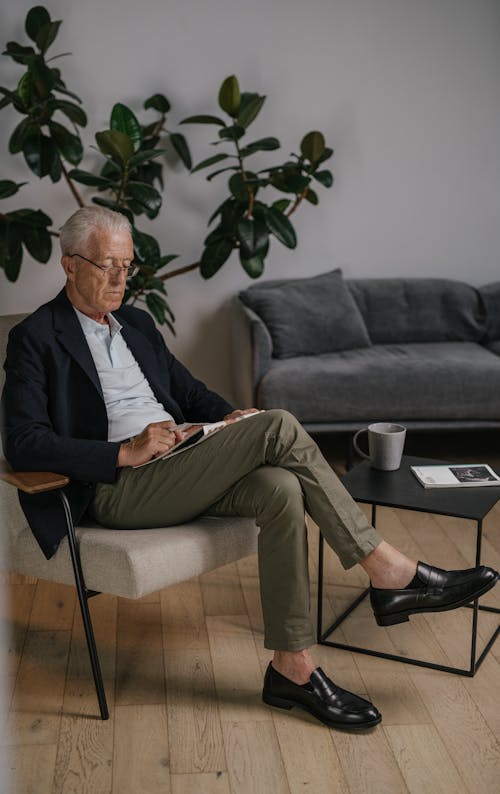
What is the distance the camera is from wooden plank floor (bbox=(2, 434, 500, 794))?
2.00 metres

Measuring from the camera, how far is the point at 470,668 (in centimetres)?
242

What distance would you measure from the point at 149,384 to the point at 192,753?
1.01 metres

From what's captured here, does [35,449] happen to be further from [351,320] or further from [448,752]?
[351,320]

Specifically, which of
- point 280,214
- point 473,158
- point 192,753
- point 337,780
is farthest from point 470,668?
point 473,158

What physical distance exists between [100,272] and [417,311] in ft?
8.22

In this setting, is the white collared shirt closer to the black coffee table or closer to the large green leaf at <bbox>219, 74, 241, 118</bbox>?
the black coffee table

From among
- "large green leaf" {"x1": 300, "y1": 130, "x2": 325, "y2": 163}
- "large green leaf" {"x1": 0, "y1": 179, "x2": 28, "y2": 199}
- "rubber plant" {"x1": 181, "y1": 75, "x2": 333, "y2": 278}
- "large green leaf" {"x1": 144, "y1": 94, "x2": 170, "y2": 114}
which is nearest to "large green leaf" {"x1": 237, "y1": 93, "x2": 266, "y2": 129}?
"rubber plant" {"x1": 181, "y1": 75, "x2": 333, "y2": 278}

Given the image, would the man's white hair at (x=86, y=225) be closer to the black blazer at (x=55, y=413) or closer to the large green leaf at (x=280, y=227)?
the black blazer at (x=55, y=413)

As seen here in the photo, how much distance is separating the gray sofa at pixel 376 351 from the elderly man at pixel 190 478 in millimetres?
1599

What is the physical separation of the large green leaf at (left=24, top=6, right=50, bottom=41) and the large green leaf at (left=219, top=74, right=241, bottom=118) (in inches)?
31.0

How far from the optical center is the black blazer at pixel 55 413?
224cm

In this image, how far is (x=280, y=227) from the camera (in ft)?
13.0

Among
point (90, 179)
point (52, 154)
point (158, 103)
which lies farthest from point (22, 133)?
point (158, 103)

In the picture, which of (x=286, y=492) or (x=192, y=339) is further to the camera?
(x=192, y=339)
